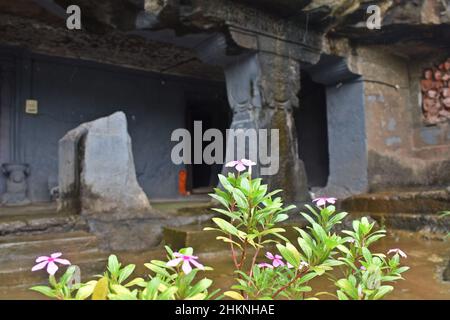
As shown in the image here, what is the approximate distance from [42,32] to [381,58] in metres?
4.60

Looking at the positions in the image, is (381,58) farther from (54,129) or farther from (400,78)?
(54,129)

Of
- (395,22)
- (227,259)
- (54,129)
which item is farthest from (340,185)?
(54,129)

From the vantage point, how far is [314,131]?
6.99m

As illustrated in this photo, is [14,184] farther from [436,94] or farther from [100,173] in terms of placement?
[436,94]

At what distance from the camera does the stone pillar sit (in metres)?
4.00

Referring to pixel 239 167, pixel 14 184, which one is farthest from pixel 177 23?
pixel 14 184

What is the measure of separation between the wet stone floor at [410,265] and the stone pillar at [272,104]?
3.75ft

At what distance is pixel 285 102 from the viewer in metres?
4.18

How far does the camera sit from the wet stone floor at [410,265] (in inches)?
72.9

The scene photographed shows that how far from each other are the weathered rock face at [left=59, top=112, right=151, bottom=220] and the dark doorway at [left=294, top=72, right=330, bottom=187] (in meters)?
4.24

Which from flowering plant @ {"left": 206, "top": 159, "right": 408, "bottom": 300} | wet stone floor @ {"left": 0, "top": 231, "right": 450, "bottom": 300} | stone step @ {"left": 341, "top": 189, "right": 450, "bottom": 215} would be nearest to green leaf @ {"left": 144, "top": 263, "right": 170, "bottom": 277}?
flowering plant @ {"left": 206, "top": 159, "right": 408, "bottom": 300}

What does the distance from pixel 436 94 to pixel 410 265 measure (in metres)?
3.72

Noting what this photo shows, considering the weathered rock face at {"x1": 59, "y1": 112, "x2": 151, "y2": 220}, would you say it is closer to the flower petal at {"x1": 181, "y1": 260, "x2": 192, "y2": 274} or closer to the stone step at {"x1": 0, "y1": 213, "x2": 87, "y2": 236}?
the stone step at {"x1": 0, "y1": 213, "x2": 87, "y2": 236}
